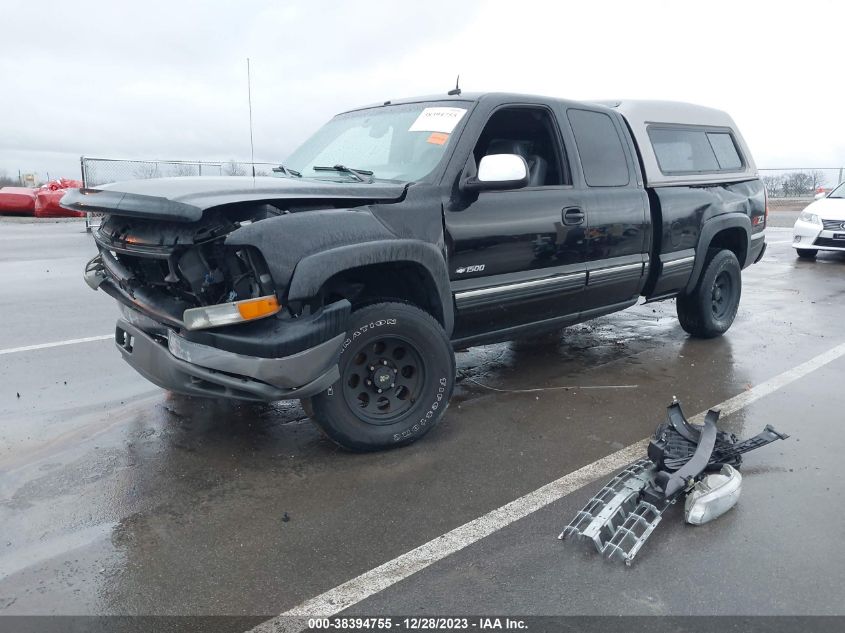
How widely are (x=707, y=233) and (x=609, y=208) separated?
1507mm

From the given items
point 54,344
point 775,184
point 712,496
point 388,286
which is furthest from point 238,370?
point 775,184

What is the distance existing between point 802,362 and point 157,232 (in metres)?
5.02

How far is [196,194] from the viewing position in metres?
3.19

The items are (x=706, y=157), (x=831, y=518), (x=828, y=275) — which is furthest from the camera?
(x=828, y=275)

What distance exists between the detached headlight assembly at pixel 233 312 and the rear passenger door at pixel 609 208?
2.47 meters

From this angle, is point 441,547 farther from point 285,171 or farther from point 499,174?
point 285,171

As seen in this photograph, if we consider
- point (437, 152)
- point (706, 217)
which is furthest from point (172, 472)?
point (706, 217)

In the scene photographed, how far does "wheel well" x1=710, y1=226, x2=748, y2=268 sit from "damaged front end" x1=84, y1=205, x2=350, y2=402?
444 centimetres

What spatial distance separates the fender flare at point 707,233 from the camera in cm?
593

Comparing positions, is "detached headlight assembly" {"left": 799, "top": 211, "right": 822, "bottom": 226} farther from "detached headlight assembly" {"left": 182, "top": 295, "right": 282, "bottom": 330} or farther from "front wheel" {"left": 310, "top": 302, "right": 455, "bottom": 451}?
"detached headlight assembly" {"left": 182, "top": 295, "right": 282, "bottom": 330}

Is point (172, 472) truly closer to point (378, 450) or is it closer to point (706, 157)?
point (378, 450)

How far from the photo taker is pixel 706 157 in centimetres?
639

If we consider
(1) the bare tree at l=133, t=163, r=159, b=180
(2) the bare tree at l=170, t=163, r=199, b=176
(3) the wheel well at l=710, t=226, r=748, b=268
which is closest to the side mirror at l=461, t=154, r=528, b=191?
(3) the wheel well at l=710, t=226, r=748, b=268

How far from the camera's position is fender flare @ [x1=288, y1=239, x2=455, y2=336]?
10.5 ft
